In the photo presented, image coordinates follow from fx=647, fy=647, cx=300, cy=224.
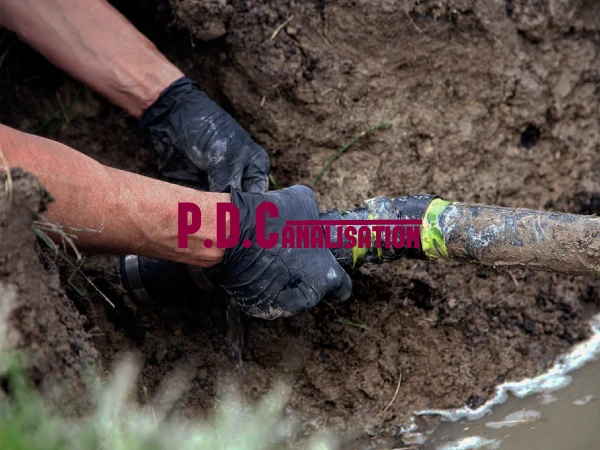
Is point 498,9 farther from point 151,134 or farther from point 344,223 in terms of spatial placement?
point 151,134

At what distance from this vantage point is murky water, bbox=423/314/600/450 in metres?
1.85

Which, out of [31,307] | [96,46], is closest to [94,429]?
[31,307]

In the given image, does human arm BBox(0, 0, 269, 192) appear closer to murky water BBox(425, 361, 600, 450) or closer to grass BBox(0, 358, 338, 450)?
grass BBox(0, 358, 338, 450)

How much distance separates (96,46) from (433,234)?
120 cm

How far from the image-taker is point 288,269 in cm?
176

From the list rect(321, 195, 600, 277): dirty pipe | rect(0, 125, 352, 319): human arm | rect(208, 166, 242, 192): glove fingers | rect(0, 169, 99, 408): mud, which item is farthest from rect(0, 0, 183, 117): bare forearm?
rect(0, 169, 99, 408): mud

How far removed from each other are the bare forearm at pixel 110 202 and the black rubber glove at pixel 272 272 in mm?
56

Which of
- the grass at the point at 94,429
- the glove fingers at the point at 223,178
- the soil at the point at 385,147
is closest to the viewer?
the grass at the point at 94,429

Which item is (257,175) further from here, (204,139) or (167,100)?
(167,100)

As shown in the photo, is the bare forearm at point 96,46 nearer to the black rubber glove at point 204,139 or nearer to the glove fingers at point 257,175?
the black rubber glove at point 204,139

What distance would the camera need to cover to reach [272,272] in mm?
1752

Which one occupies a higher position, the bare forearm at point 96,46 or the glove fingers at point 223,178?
the bare forearm at point 96,46

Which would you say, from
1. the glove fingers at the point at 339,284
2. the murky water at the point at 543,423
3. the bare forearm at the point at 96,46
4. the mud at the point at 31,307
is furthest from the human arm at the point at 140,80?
the murky water at the point at 543,423

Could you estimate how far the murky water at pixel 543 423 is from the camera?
185 centimetres
